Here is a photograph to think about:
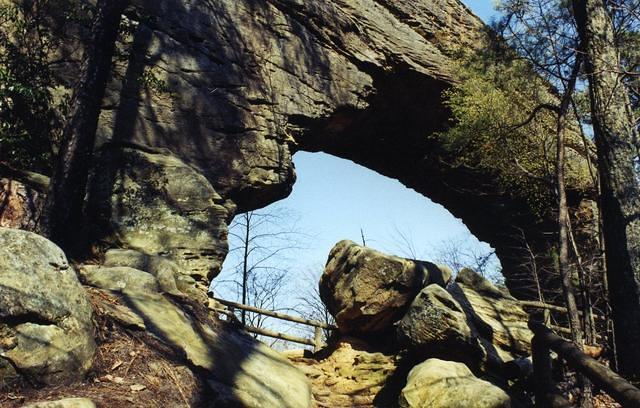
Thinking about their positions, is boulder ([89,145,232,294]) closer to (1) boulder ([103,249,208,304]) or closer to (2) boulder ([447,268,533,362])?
(1) boulder ([103,249,208,304])

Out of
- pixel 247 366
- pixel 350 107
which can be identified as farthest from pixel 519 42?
pixel 247 366

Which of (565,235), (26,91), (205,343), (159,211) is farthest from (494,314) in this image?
(26,91)

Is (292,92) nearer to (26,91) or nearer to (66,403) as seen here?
(26,91)

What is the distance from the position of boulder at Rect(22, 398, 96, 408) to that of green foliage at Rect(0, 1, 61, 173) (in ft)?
18.8

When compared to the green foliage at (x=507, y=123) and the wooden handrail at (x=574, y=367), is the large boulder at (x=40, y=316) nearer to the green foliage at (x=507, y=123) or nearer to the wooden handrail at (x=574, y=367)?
the wooden handrail at (x=574, y=367)

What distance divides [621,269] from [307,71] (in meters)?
7.85

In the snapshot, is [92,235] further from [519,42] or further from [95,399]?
[519,42]

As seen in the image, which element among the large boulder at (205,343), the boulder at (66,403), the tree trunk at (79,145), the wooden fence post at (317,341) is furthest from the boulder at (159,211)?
the boulder at (66,403)

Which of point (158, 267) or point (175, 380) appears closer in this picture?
point (175, 380)

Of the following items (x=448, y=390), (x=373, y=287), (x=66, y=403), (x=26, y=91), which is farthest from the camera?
(x=373, y=287)

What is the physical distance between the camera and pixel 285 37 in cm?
1176

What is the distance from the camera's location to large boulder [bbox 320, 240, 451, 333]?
9711mm

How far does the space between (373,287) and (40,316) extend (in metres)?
6.82

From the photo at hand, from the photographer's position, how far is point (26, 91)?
7.72m
